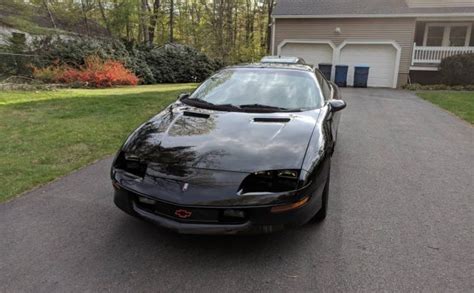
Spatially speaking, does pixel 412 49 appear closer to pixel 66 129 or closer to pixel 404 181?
pixel 404 181

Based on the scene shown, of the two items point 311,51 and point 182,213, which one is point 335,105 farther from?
point 311,51

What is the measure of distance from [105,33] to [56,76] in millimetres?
11879

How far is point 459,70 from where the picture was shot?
14.9 m

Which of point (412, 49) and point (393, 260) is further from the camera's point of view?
point (412, 49)

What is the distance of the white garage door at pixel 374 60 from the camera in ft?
55.1

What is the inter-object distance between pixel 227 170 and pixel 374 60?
16508 mm

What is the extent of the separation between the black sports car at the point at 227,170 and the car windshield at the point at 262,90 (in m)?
0.18

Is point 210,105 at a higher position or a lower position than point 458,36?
lower

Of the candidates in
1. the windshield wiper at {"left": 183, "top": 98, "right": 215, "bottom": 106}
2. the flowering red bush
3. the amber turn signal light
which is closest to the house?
the flowering red bush

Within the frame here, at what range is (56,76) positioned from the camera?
1194 cm

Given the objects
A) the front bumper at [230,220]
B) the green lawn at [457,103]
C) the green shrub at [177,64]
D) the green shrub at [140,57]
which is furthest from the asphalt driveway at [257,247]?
the green shrub at [177,64]

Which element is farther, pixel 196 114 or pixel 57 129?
pixel 57 129

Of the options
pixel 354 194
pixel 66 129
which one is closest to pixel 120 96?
pixel 66 129

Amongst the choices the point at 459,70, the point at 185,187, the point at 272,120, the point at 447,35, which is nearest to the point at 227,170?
the point at 185,187
